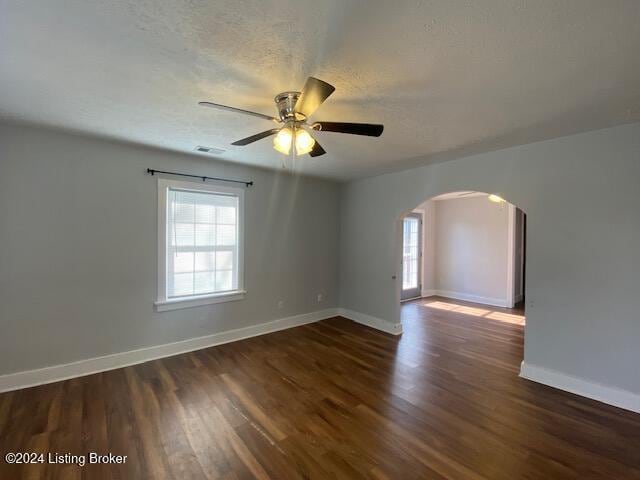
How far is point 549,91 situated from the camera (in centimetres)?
193

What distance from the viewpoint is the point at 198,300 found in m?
3.79

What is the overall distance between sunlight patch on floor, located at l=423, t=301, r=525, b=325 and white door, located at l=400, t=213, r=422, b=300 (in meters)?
0.55

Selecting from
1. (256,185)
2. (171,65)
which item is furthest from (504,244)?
(171,65)

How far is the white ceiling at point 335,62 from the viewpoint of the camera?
1282 millimetres

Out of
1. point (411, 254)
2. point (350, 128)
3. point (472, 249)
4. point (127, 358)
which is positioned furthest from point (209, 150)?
point (472, 249)

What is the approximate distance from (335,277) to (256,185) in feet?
7.38

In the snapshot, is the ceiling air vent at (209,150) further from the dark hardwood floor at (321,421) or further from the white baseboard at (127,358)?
the dark hardwood floor at (321,421)

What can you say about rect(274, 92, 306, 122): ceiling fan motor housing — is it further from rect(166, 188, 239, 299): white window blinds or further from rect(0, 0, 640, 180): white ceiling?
rect(166, 188, 239, 299): white window blinds

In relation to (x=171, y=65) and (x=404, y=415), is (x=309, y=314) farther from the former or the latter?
(x=171, y=65)

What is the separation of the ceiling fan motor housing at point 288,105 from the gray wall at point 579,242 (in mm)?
2569

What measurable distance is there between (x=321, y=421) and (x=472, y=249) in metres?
5.72

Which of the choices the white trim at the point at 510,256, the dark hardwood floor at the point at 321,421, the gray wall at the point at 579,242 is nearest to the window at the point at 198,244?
the dark hardwood floor at the point at 321,421

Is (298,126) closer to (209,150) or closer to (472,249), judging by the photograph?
(209,150)

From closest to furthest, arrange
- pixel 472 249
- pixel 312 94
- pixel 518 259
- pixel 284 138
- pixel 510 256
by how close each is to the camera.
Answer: pixel 312 94
pixel 284 138
pixel 510 256
pixel 518 259
pixel 472 249
